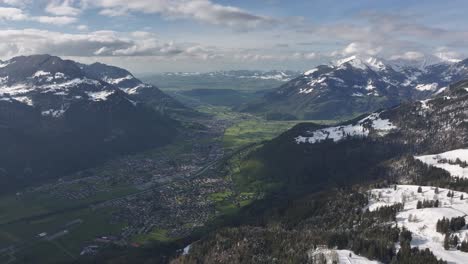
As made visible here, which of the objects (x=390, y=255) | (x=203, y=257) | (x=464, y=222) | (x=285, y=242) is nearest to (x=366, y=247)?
(x=390, y=255)

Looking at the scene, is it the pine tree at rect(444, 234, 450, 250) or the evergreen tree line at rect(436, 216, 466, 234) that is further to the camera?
the evergreen tree line at rect(436, 216, 466, 234)

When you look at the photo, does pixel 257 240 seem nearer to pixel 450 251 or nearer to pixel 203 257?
pixel 203 257

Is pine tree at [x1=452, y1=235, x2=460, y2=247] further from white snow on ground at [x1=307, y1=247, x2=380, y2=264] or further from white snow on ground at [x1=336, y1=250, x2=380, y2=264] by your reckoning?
white snow on ground at [x1=307, y1=247, x2=380, y2=264]

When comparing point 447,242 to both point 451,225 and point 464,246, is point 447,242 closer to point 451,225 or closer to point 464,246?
point 464,246

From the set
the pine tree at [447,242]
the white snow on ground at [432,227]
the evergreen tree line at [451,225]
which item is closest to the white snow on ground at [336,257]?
the white snow on ground at [432,227]

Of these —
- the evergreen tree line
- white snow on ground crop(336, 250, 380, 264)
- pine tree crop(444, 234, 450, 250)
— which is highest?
the evergreen tree line

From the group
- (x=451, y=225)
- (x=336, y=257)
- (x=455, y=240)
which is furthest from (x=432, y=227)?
(x=336, y=257)

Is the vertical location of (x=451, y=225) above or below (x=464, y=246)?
above

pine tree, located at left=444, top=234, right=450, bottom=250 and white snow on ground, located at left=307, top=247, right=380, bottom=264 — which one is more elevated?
pine tree, located at left=444, top=234, right=450, bottom=250

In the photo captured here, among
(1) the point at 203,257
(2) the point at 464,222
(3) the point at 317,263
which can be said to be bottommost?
(1) the point at 203,257

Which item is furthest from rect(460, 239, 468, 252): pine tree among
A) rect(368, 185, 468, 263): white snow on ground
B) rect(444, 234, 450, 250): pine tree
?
rect(444, 234, 450, 250): pine tree

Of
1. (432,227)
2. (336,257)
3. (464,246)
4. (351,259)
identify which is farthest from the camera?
(432,227)
